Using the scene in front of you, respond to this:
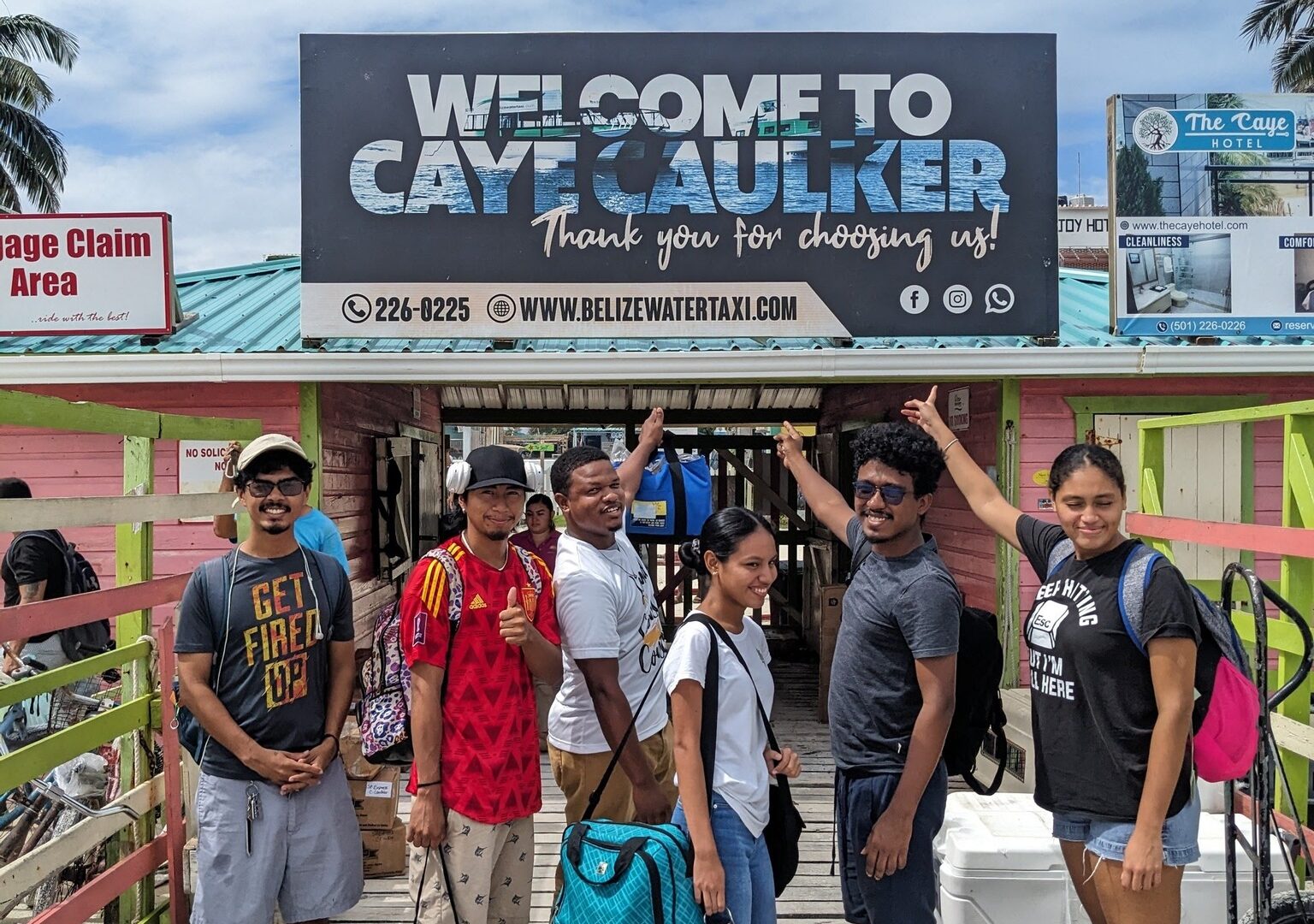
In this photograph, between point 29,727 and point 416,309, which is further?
point 416,309

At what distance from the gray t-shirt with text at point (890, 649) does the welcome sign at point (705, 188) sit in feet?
11.0

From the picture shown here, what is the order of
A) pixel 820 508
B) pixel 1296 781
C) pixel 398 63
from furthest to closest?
pixel 398 63
pixel 1296 781
pixel 820 508

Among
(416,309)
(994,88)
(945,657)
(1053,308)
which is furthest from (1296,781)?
(416,309)

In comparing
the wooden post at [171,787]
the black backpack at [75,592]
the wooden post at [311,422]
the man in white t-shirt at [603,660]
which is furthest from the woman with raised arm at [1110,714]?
the wooden post at [311,422]

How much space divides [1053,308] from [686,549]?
3924 mm

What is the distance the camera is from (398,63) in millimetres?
5652

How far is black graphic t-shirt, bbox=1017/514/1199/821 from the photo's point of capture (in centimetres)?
235

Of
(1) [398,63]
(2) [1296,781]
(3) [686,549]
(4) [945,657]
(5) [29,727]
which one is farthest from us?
(1) [398,63]

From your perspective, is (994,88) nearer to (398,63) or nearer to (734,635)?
(398,63)

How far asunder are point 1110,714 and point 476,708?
169cm

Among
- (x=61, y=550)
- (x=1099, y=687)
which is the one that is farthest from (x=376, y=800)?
(x=1099, y=687)

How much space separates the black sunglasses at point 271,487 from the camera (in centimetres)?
278

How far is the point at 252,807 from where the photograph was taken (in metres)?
2.73

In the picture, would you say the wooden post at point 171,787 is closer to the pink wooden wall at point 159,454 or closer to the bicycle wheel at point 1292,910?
the pink wooden wall at point 159,454
